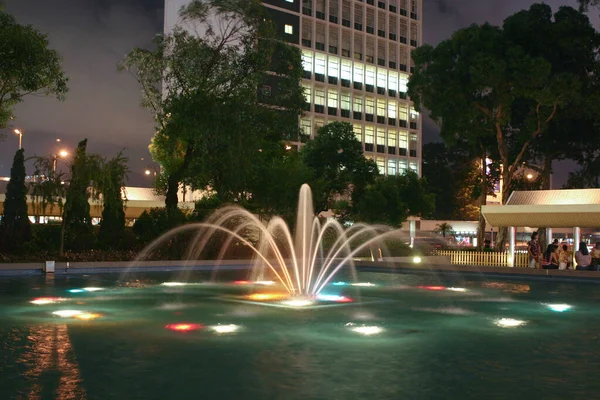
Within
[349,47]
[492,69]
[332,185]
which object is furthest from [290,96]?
[349,47]

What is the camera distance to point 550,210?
33062 mm

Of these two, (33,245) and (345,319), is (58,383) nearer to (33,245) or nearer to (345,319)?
(345,319)

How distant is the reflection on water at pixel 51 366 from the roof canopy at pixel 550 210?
996 inches

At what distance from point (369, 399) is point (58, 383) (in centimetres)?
398

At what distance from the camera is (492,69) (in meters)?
43.4

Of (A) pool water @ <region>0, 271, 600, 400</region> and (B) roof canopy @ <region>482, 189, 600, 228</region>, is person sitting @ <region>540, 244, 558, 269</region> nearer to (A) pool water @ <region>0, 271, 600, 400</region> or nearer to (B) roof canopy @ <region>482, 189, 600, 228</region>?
(B) roof canopy @ <region>482, 189, 600, 228</region>

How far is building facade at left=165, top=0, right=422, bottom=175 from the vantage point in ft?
294

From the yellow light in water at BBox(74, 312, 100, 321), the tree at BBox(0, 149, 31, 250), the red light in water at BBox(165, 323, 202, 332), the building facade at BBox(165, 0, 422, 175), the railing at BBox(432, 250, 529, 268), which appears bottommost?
the red light in water at BBox(165, 323, 202, 332)

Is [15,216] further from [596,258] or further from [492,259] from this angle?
[596,258]

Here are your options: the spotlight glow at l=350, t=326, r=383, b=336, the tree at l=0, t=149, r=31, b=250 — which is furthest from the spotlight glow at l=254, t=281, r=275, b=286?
the tree at l=0, t=149, r=31, b=250

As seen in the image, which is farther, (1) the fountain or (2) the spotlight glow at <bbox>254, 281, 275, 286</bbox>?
(1) the fountain

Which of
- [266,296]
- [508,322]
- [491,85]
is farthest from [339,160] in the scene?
[508,322]

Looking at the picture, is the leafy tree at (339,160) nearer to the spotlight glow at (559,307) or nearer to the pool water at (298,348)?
the pool water at (298,348)

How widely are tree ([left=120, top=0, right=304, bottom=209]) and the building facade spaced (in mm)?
46381
